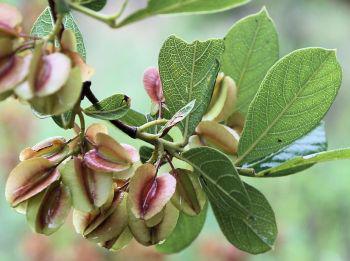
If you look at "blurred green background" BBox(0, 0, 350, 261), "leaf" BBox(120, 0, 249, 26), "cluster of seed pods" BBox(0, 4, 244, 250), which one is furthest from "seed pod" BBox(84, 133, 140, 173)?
"blurred green background" BBox(0, 0, 350, 261)

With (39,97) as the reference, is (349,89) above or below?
below

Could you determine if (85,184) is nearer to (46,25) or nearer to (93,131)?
(93,131)

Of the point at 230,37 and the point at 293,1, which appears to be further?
the point at 293,1

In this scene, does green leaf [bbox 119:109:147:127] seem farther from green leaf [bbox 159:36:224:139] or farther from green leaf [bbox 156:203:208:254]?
green leaf [bbox 156:203:208:254]

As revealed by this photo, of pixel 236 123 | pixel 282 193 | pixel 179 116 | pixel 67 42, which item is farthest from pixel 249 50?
pixel 282 193

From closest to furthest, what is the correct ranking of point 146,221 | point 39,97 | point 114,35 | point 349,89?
point 39,97
point 146,221
point 349,89
point 114,35

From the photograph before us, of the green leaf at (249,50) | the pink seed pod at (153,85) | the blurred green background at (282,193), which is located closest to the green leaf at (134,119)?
the pink seed pod at (153,85)

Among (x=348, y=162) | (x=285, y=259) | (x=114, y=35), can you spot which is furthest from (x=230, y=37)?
(x=114, y=35)

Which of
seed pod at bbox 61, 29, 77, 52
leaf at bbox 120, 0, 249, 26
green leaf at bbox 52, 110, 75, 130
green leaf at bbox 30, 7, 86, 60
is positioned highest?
leaf at bbox 120, 0, 249, 26

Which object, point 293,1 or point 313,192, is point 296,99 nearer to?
point 313,192
